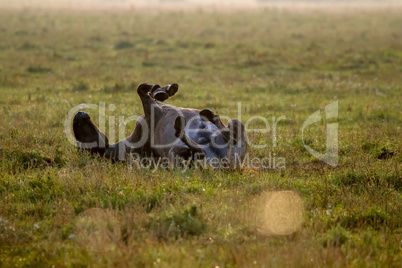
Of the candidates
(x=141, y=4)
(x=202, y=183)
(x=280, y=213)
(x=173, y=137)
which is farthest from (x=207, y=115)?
(x=141, y=4)

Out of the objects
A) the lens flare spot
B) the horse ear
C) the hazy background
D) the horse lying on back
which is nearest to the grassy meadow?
the lens flare spot

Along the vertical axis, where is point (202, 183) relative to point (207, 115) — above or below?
below

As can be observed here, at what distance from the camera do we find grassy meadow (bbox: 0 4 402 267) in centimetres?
494

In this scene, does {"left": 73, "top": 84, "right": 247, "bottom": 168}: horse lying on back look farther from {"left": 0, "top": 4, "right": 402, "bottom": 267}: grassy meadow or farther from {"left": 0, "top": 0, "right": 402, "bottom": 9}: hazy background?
{"left": 0, "top": 0, "right": 402, "bottom": 9}: hazy background

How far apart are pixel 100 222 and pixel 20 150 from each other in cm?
299

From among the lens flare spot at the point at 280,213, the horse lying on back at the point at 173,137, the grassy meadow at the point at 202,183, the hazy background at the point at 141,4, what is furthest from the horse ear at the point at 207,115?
the hazy background at the point at 141,4

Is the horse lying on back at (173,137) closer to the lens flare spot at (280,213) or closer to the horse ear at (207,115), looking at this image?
the horse ear at (207,115)

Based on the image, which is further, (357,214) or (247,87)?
(247,87)

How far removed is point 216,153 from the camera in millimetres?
7051

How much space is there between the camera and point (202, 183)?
6.73 meters

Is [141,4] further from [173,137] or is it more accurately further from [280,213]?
[280,213]

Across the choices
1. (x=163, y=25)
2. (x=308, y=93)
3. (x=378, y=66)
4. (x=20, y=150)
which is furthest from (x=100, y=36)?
(x=20, y=150)

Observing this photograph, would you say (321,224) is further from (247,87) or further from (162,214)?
(247,87)

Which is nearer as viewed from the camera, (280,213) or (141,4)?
(280,213)
